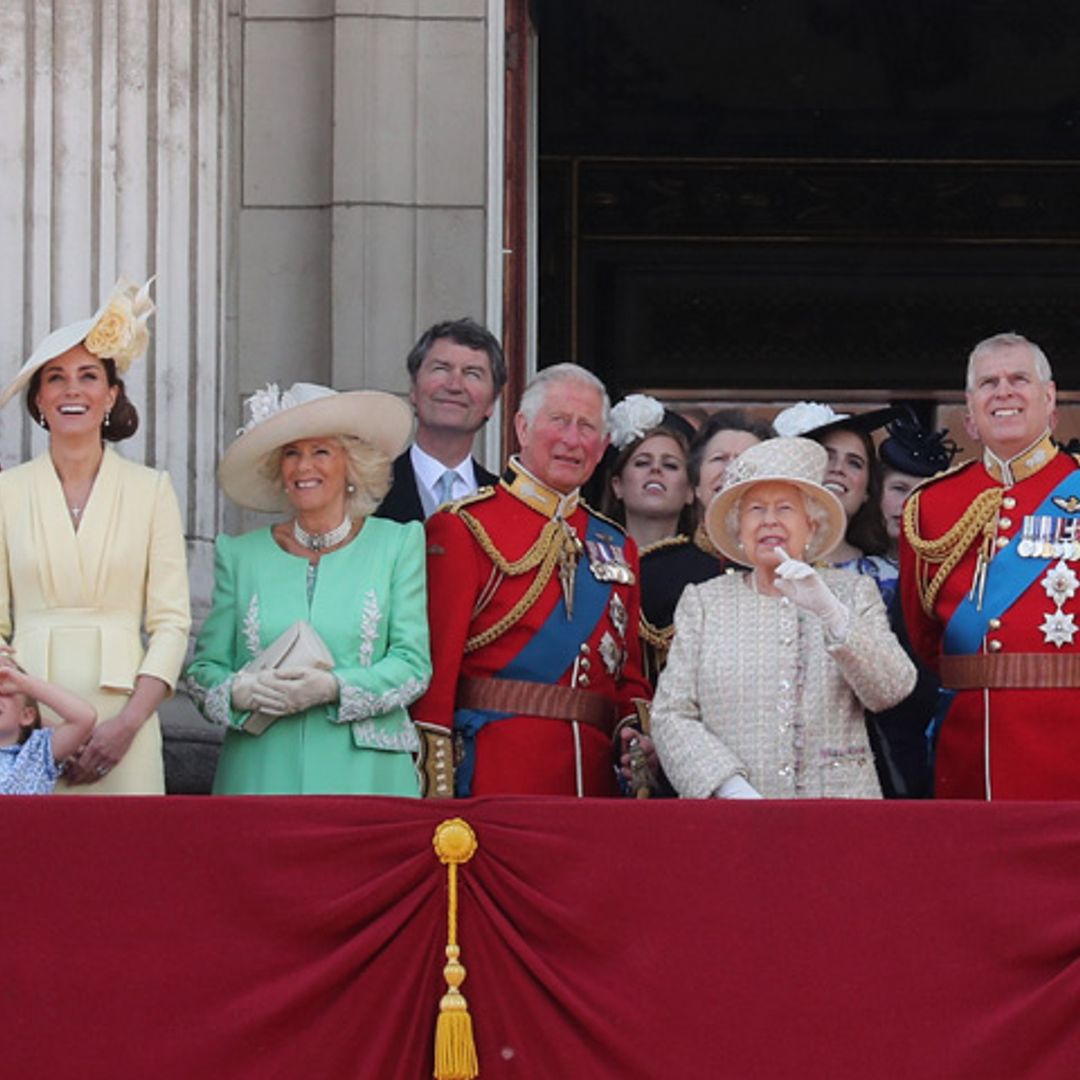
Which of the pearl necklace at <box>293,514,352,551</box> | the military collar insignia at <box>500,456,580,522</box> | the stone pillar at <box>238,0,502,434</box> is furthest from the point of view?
the stone pillar at <box>238,0,502,434</box>

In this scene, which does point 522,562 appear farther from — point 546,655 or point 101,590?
point 101,590

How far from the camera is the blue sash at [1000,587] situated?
6625mm

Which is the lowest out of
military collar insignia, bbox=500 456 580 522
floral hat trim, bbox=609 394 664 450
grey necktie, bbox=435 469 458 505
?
military collar insignia, bbox=500 456 580 522

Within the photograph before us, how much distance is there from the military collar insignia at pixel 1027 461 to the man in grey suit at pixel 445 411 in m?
1.28

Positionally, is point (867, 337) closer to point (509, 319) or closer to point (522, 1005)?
point (509, 319)

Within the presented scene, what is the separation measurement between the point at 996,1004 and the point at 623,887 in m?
0.72

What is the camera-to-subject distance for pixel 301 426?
6641 mm

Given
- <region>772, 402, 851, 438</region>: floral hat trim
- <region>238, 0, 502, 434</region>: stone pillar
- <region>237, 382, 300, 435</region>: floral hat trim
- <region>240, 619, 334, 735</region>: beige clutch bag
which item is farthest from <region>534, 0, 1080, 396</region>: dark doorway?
<region>240, 619, 334, 735</region>: beige clutch bag

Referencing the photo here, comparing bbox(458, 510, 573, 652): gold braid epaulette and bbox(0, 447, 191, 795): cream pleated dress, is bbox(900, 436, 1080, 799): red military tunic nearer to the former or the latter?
bbox(458, 510, 573, 652): gold braid epaulette

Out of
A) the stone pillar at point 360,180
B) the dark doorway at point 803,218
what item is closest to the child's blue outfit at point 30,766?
the stone pillar at point 360,180

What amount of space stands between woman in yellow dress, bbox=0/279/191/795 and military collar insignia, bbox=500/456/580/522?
0.79 metres

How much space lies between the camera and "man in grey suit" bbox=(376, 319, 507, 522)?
732 cm

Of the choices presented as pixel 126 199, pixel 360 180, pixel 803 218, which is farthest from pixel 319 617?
pixel 803 218

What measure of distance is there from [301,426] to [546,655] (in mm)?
725
